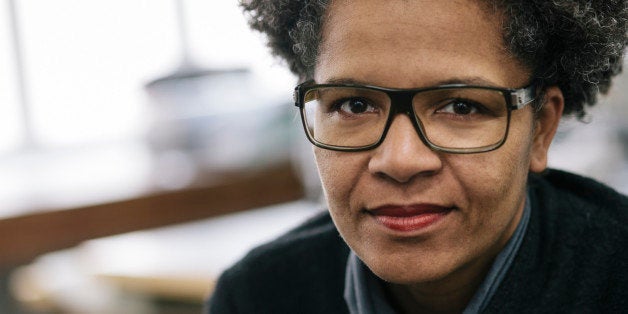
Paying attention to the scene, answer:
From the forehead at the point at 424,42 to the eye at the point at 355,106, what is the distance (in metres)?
0.05

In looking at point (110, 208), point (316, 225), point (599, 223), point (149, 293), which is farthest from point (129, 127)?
point (599, 223)

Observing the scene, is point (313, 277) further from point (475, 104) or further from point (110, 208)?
point (110, 208)

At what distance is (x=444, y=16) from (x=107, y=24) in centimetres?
519

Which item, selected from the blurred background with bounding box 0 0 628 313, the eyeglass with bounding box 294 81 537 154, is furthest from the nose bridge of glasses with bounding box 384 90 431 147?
A: the blurred background with bounding box 0 0 628 313

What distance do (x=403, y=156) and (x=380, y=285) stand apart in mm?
411

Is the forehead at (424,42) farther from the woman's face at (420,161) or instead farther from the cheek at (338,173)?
the cheek at (338,173)

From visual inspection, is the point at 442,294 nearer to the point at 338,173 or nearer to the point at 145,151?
the point at 338,173

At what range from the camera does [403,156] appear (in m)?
1.09

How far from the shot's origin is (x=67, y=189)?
14.6 ft

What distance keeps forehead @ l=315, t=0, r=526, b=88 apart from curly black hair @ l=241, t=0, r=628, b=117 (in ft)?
0.13

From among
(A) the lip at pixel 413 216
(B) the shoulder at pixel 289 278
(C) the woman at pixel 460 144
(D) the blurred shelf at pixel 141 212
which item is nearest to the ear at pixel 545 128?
(C) the woman at pixel 460 144

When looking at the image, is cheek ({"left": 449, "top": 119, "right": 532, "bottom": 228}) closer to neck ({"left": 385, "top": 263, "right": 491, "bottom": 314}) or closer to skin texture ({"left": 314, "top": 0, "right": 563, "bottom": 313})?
skin texture ({"left": 314, "top": 0, "right": 563, "bottom": 313})

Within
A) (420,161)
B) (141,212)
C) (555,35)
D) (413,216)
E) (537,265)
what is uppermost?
(555,35)

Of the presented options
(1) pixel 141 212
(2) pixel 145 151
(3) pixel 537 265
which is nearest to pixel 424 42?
(3) pixel 537 265
